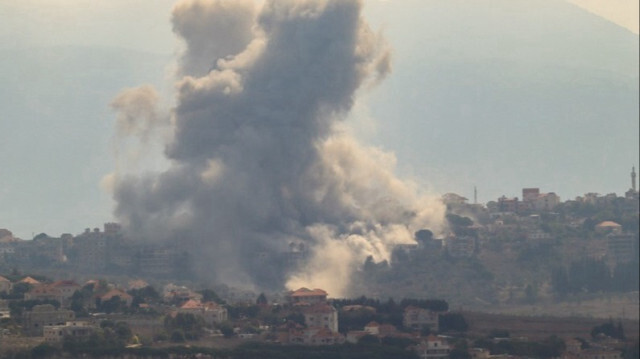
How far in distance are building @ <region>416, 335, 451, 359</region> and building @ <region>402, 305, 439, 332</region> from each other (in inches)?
229

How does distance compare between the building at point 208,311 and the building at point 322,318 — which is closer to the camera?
the building at point 322,318

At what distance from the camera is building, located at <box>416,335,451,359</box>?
373 ft

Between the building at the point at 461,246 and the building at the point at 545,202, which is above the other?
the building at the point at 545,202

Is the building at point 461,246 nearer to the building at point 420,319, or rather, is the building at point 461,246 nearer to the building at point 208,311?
the building at point 420,319

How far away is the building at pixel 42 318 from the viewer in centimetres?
11388

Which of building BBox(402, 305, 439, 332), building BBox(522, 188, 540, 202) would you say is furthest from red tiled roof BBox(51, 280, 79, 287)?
building BBox(522, 188, 540, 202)

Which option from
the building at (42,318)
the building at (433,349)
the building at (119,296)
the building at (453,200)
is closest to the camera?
the building at (433,349)

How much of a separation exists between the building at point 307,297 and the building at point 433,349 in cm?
1402

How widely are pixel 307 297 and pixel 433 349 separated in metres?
16.5

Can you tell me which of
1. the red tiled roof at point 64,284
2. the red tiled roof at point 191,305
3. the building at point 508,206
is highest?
the building at point 508,206

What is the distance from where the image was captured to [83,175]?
170875 mm

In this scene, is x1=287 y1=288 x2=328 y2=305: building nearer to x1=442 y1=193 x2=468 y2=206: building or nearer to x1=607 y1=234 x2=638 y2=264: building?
x1=607 y1=234 x2=638 y2=264: building

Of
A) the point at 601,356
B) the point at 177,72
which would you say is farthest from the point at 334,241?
the point at 601,356

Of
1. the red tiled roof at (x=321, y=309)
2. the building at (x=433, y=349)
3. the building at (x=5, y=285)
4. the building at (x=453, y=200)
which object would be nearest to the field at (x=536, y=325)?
the building at (x=433, y=349)
